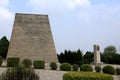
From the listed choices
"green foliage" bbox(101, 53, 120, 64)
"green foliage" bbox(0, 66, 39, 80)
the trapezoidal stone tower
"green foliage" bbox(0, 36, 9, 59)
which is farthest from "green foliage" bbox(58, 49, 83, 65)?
"green foliage" bbox(0, 66, 39, 80)

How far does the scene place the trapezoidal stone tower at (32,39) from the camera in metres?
32.0

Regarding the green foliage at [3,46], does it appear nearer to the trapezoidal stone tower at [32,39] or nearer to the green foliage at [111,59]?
the trapezoidal stone tower at [32,39]

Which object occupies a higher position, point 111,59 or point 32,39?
point 32,39

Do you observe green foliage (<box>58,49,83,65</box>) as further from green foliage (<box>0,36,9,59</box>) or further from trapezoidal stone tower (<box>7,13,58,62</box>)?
green foliage (<box>0,36,9,59</box>)

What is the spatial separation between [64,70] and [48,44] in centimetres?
762

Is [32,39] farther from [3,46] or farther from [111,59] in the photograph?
[111,59]

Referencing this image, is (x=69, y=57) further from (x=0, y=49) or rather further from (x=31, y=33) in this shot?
(x=0, y=49)

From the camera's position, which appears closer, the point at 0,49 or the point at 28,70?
the point at 28,70

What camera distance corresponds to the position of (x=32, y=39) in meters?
32.8

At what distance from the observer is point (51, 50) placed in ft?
107

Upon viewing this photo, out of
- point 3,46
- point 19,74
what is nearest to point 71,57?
point 3,46

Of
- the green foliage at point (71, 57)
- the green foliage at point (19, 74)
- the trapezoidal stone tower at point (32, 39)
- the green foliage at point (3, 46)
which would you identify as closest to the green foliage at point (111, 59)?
the green foliage at point (71, 57)

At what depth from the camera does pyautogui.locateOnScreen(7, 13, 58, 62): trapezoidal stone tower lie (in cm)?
3200

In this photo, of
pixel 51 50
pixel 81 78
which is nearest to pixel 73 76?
pixel 81 78
